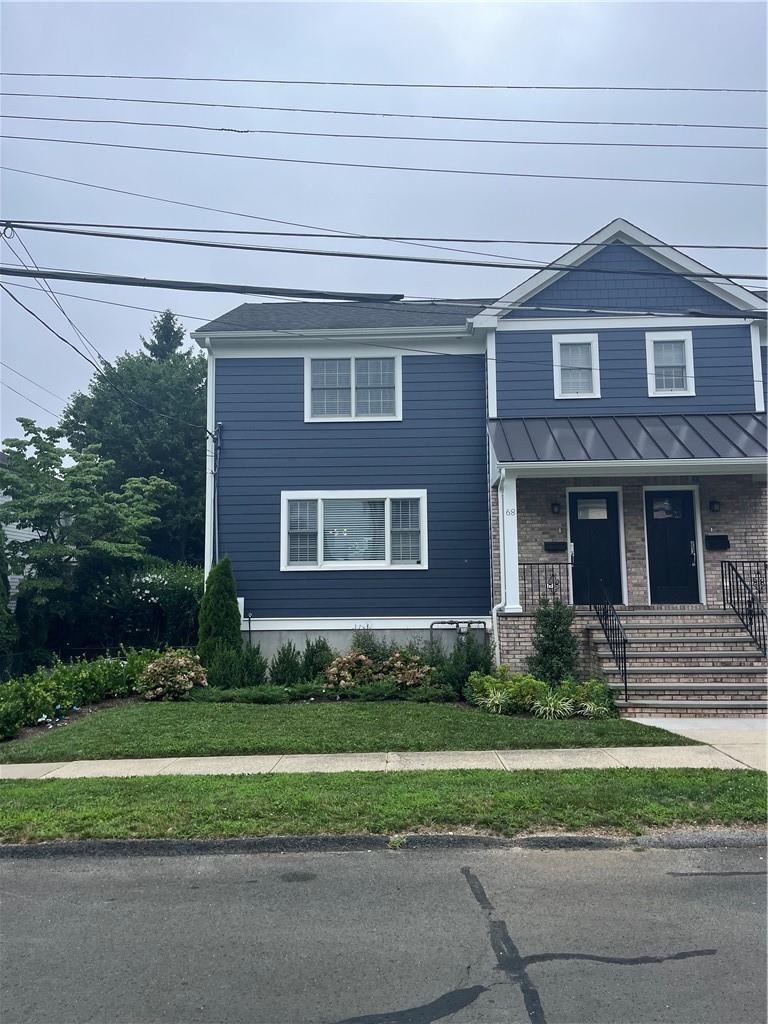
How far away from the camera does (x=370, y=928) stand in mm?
4566

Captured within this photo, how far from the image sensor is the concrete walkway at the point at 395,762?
26.8ft

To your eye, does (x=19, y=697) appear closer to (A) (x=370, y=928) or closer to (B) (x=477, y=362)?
(A) (x=370, y=928)

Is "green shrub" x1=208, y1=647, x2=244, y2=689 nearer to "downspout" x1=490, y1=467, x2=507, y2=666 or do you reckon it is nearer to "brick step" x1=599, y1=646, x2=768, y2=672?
"downspout" x1=490, y1=467, x2=507, y2=666

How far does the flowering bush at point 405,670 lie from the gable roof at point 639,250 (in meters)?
6.76

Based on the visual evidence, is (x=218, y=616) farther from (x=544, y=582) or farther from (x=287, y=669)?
(x=544, y=582)

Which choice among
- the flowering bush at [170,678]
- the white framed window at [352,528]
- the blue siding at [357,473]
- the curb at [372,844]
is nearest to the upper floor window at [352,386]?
the blue siding at [357,473]

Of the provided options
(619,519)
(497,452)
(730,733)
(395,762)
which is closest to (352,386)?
(497,452)

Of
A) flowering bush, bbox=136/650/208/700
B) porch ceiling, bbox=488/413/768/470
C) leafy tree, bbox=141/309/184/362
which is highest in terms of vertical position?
leafy tree, bbox=141/309/184/362

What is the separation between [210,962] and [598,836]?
3.06 meters

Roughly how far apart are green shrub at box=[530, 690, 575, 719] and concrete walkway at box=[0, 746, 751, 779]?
5.93ft

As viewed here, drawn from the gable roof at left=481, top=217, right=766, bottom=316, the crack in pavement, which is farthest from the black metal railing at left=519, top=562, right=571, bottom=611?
the crack in pavement

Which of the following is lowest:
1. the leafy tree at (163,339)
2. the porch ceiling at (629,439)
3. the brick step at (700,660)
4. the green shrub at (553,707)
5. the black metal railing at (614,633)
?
the green shrub at (553,707)

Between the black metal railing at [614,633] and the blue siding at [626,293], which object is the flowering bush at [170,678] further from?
the blue siding at [626,293]

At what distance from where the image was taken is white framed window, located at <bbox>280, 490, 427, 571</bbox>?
51.5 ft
